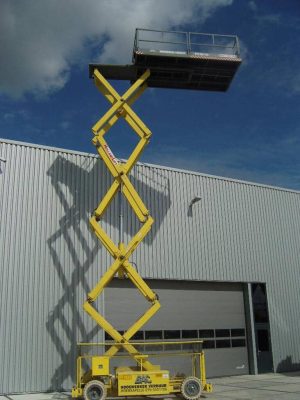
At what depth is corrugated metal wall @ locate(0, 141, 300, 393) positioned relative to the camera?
17984mm

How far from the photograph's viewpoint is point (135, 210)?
17797 millimetres

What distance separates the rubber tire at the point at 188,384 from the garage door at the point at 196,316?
3.92m

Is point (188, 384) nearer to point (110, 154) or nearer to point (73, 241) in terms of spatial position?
point (73, 241)

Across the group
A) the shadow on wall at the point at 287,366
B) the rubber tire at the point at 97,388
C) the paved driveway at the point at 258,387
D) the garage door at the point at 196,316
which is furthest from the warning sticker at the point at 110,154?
the shadow on wall at the point at 287,366

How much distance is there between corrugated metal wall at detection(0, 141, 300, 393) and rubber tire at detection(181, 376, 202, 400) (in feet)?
16.6

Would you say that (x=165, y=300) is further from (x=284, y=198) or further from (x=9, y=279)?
(x=284, y=198)

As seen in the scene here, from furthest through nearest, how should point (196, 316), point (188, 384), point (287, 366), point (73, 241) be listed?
point (287, 366), point (196, 316), point (73, 241), point (188, 384)

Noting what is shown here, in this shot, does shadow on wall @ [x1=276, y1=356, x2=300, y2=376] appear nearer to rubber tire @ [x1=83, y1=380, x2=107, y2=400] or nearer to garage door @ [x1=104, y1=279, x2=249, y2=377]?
garage door @ [x1=104, y1=279, x2=249, y2=377]

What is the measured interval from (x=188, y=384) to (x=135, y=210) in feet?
21.1

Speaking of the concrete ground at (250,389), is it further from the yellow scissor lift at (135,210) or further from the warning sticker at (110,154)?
the warning sticker at (110,154)

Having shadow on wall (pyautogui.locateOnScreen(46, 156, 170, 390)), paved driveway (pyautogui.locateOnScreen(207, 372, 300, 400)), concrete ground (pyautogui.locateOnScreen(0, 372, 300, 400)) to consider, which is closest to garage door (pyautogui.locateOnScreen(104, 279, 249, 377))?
paved driveway (pyautogui.locateOnScreen(207, 372, 300, 400))

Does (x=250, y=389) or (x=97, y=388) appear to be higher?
(x=97, y=388)

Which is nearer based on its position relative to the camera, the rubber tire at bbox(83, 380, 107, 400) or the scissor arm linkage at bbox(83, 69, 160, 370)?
the rubber tire at bbox(83, 380, 107, 400)

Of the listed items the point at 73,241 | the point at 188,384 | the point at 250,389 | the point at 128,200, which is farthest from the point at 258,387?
the point at 73,241
